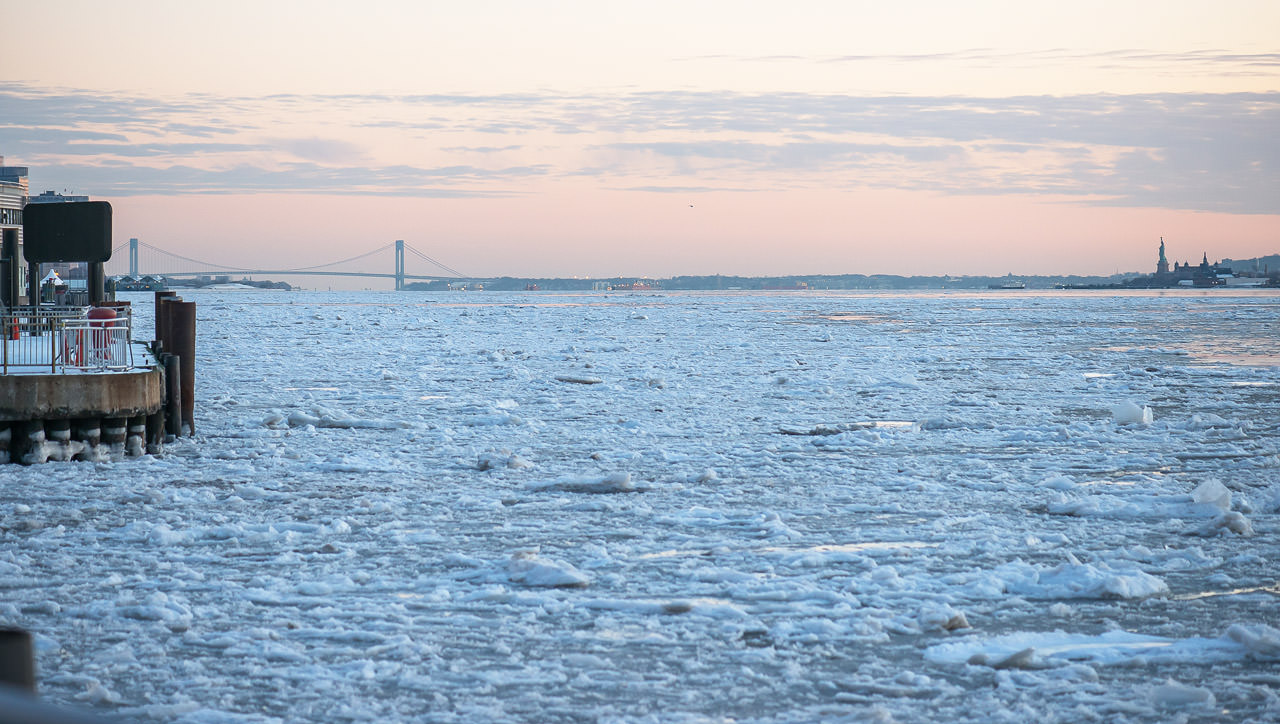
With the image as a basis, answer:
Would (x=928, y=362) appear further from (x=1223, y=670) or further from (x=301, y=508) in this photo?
(x=1223, y=670)

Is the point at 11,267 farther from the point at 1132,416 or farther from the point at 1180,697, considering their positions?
the point at 1180,697

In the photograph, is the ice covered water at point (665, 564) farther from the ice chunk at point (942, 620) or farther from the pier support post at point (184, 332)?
the pier support post at point (184, 332)

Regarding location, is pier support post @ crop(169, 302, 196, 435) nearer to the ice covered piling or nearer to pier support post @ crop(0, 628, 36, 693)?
the ice covered piling

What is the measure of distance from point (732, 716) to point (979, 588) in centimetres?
225

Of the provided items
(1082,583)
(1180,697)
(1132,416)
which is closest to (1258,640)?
(1180,697)

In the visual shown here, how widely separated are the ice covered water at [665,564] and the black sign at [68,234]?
305 inches

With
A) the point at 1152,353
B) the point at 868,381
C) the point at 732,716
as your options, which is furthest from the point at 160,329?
the point at 1152,353

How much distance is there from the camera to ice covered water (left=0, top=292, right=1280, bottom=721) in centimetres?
481

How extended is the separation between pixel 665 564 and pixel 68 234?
18155mm

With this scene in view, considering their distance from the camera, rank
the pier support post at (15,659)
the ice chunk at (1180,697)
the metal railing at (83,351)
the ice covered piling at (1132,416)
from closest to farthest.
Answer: the pier support post at (15,659), the ice chunk at (1180,697), the metal railing at (83,351), the ice covered piling at (1132,416)

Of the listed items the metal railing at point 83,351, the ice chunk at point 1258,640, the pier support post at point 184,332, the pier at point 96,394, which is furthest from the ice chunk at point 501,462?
the ice chunk at point 1258,640

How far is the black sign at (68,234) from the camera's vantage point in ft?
69.3

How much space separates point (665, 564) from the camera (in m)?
6.90

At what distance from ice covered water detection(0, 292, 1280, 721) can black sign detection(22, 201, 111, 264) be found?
776cm
